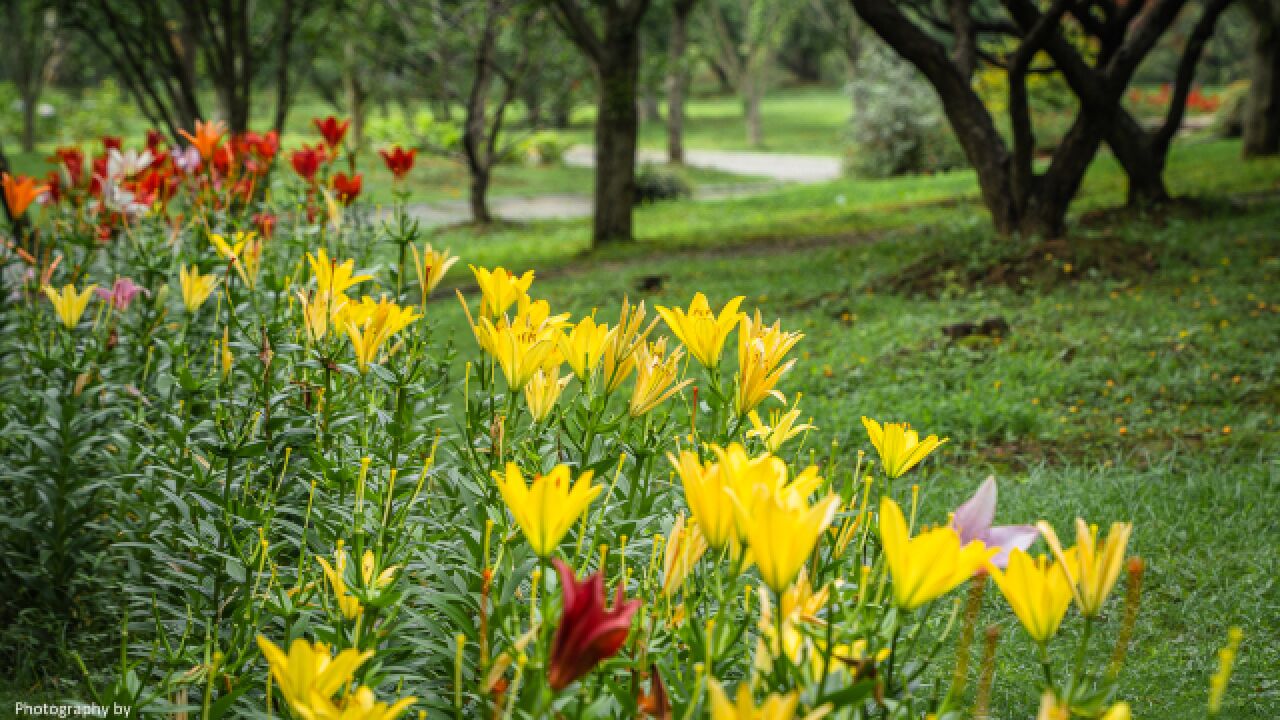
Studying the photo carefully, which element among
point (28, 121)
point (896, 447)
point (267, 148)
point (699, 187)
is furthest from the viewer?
point (28, 121)

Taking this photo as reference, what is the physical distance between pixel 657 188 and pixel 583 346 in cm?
1769

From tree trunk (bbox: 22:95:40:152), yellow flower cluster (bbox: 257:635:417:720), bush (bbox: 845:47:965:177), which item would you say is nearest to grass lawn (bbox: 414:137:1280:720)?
yellow flower cluster (bbox: 257:635:417:720)

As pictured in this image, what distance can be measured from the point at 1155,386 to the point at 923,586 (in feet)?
15.8

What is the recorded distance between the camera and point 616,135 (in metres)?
11.6

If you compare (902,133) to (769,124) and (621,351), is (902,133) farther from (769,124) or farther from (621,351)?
(621,351)

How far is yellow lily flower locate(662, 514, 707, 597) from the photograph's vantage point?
1.28m

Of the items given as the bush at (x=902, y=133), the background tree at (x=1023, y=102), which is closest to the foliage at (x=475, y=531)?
the background tree at (x=1023, y=102)

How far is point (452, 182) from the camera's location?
22266 mm

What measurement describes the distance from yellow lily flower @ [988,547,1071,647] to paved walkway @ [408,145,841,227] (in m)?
14.1

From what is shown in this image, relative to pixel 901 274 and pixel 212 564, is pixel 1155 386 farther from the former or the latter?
pixel 212 564

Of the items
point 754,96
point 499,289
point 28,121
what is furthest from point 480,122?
point 754,96

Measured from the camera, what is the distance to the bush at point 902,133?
20.9 m

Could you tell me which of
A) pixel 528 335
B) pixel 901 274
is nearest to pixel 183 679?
pixel 528 335

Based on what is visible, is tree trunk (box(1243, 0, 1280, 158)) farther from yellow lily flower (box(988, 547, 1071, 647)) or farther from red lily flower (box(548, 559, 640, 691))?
red lily flower (box(548, 559, 640, 691))
